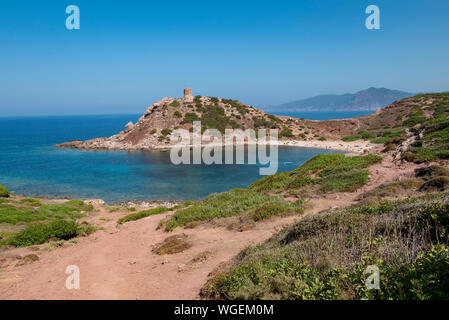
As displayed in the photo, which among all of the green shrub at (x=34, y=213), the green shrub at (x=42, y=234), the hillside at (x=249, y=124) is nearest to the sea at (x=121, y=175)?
the green shrub at (x=34, y=213)

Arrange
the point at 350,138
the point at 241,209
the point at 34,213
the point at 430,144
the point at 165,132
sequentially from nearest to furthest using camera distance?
1. the point at 241,209
2. the point at 430,144
3. the point at 34,213
4. the point at 350,138
5. the point at 165,132

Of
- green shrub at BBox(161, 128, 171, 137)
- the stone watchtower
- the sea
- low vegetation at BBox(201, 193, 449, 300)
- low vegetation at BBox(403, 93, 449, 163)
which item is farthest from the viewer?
the stone watchtower

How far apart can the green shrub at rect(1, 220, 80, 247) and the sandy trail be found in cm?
78

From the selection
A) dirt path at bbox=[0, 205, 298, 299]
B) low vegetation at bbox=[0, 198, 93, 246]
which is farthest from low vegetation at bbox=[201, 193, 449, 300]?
low vegetation at bbox=[0, 198, 93, 246]

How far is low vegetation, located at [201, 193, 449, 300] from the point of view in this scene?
438 centimetres

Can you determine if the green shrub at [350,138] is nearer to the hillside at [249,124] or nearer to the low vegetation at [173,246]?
the hillside at [249,124]

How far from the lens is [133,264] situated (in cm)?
1069

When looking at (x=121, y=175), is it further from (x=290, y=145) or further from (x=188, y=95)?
(x=188, y=95)

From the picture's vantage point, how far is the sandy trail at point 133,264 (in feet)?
26.2

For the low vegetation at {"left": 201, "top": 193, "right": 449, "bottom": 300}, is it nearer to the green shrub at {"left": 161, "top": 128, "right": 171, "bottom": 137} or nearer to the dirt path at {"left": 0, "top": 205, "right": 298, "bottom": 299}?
the dirt path at {"left": 0, "top": 205, "right": 298, "bottom": 299}

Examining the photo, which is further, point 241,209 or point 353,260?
point 241,209

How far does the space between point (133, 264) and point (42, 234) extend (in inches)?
288

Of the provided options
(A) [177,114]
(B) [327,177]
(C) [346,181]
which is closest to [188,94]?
(A) [177,114]
